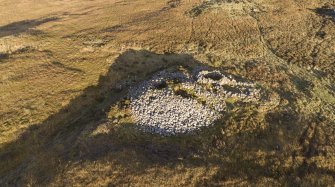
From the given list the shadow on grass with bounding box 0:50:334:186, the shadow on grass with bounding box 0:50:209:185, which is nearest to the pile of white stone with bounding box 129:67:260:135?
the shadow on grass with bounding box 0:50:334:186

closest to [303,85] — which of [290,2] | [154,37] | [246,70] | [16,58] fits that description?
[246,70]

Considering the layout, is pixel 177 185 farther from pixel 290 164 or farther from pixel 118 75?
pixel 118 75

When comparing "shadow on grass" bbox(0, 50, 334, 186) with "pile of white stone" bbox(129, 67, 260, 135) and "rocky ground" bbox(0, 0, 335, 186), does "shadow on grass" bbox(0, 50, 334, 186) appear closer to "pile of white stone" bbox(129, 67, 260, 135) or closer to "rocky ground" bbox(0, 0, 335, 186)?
"rocky ground" bbox(0, 0, 335, 186)

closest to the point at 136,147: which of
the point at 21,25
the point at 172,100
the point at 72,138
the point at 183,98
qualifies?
the point at 72,138

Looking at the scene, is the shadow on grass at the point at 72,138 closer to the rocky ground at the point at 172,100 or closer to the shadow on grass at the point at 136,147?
the shadow on grass at the point at 136,147

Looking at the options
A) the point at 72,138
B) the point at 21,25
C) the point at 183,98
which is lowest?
the point at 72,138

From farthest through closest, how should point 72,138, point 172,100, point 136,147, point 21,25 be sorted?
point 21,25, point 172,100, point 72,138, point 136,147

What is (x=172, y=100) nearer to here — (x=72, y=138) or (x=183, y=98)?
(x=183, y=98)

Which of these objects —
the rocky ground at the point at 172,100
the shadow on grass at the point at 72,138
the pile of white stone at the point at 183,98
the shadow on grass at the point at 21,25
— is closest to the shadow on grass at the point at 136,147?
the shadow on grass at the point at 72,138
